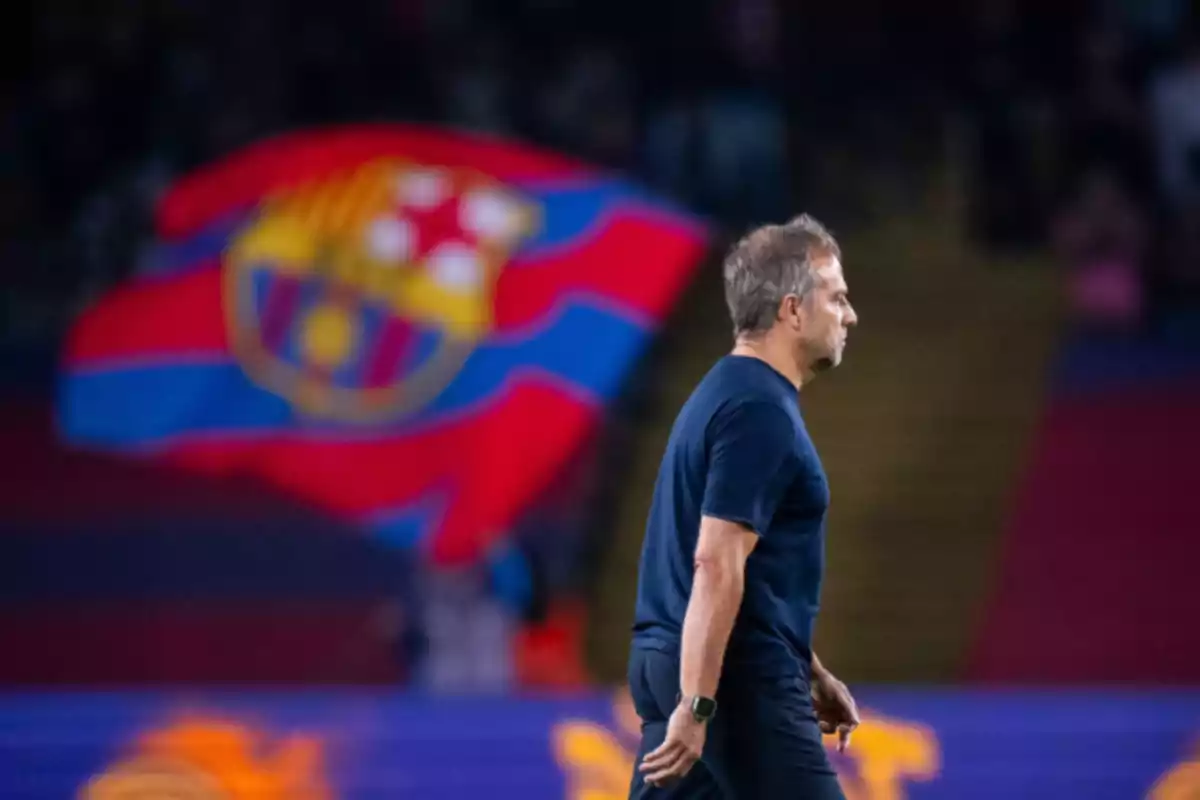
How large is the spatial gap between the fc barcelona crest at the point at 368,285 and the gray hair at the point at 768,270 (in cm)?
632

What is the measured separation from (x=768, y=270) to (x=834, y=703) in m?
0.68

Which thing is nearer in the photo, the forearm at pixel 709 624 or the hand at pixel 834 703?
the forearm at pixel 709 624

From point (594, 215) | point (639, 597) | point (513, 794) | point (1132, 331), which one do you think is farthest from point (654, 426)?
point (639, 597)

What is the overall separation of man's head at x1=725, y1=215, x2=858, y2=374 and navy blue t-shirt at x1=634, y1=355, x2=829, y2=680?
6 centimetres

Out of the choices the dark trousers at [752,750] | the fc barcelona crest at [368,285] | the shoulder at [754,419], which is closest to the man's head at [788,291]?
the shoulder at [754,419]

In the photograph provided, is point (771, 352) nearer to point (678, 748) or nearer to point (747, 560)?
point (747, 560)

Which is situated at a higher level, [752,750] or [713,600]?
[713,600]

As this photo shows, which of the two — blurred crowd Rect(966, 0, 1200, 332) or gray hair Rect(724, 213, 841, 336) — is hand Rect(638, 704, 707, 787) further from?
blurred crowd Rect(966, 0, 1200, 332)

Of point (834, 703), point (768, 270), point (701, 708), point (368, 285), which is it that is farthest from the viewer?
point (368, 285)

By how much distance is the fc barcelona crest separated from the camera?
8820 millimetres

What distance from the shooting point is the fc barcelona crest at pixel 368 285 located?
8820 mm

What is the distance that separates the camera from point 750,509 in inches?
92.3

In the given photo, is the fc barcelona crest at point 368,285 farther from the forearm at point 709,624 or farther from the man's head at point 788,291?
the forearm at point 709,624

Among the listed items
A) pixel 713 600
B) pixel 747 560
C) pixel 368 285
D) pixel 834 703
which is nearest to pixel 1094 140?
pixel 368 285
